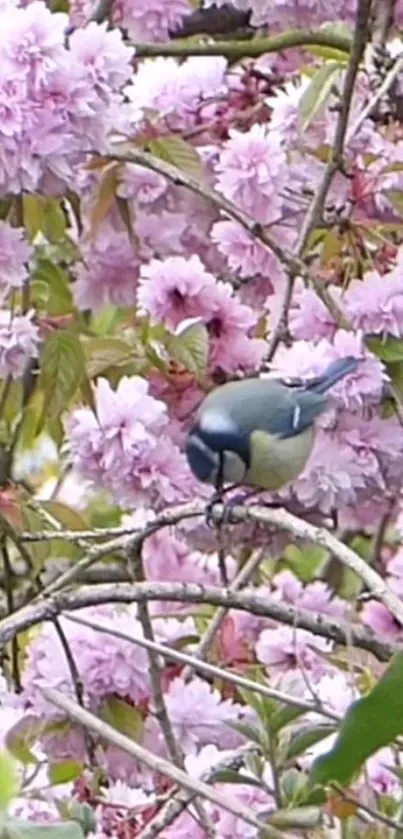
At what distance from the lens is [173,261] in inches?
58.7

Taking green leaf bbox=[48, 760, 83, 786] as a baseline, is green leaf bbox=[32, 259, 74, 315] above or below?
above

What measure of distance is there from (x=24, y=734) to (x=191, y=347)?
1.06 ft

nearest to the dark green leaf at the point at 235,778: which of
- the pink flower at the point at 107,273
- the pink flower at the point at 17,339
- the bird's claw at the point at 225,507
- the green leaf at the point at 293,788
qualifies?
the green leaf at the point at 293,788

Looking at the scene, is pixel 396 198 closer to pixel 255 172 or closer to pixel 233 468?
pixel 255 172

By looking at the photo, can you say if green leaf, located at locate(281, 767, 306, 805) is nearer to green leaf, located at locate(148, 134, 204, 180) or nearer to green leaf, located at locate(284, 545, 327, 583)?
green leaf, located at locate(148, 134, 204, 180)

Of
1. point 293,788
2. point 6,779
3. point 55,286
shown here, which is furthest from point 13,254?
point 6,779

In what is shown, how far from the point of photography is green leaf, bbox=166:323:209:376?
4.64 ft

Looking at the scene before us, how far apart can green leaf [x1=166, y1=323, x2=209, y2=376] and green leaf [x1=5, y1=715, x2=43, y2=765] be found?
30cm

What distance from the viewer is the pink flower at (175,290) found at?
4.87 ft

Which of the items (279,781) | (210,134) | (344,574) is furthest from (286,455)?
(344,574)

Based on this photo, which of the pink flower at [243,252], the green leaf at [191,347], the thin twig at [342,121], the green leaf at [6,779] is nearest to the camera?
the green leaf at [6,779]

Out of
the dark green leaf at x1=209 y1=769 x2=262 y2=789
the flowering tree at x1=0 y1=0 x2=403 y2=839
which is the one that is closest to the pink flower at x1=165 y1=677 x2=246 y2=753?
the flowering tree at x1=0 y1=0 x2=403 y2=839

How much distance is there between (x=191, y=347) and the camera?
4.66ft

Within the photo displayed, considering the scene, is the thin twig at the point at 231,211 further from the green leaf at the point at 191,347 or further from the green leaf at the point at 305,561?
the green leaf at the point at 305,561
